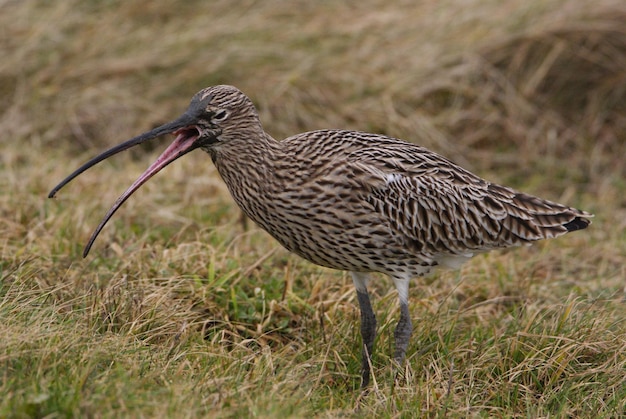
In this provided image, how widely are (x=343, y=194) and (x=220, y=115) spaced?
794mm

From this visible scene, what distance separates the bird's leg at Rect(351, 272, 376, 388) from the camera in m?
5.43

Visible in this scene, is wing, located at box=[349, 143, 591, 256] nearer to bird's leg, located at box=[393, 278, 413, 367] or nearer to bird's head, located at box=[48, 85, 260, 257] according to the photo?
bird's leg, located at box=[393, 278, 413, 367]

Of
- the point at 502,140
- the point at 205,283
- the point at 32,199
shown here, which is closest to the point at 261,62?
the point at 502,140

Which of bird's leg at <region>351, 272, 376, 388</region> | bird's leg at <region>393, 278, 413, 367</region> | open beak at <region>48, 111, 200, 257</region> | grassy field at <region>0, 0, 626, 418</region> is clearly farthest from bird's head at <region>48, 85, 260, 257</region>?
bird's leg at <region>393, 278, 413, 367</region>

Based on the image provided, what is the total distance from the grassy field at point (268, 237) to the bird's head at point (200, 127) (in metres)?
0.65

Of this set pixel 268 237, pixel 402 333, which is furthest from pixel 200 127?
pixel 268 237

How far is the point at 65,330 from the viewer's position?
4.64 m

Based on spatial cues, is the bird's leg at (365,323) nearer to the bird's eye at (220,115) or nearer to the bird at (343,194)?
the bird at (343,194)

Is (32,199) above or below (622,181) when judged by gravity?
above

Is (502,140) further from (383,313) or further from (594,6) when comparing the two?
(383,313)

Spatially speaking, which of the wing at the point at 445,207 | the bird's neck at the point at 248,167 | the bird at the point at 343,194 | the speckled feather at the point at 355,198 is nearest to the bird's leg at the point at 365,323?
the bird at the point at 343,194

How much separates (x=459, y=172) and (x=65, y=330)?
2.54 metres

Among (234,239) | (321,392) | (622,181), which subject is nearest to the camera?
(321,392)

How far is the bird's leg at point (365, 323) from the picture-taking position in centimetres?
543
